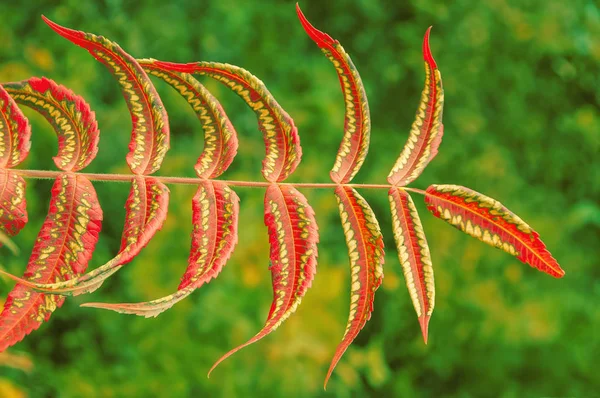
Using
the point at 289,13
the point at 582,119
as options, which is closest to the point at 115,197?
the point at 289,13

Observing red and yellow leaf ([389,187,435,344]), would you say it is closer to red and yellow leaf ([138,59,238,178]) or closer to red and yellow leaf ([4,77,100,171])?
red and yellow leaf ([138,59,238,178])

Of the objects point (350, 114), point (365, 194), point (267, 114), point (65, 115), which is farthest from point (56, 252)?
point (365, 194)

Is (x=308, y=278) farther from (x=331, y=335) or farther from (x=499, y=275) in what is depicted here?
(x=499, y=275)

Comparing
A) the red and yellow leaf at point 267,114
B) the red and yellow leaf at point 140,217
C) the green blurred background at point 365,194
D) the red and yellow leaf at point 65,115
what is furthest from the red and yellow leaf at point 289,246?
the green blurred background at point 365,194

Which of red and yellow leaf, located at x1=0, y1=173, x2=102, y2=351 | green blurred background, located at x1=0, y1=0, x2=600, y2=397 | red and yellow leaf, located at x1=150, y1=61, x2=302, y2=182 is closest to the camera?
red and yellow leaf, located at x1=0, y1=173, x2=102, y2=351

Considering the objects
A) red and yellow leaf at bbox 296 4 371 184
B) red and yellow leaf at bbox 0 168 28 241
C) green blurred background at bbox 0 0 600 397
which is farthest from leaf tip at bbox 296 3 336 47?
green blurred background at bbox 0 0 600 397

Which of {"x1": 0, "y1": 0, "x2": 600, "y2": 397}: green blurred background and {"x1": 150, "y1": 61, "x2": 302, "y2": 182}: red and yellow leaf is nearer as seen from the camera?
{"x1": 150, "y1": 61, "x2": 302, "y2": 182}: red and yellow leaf
